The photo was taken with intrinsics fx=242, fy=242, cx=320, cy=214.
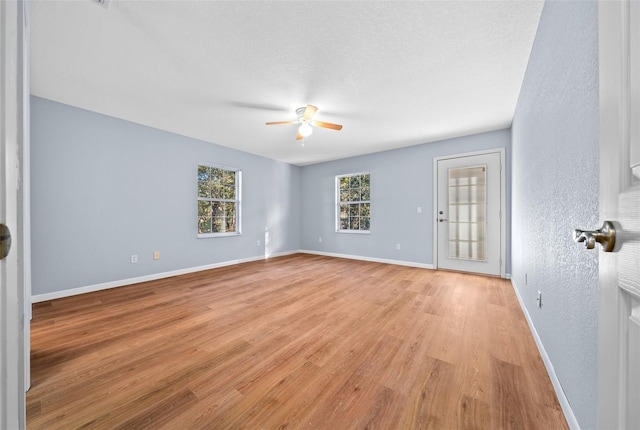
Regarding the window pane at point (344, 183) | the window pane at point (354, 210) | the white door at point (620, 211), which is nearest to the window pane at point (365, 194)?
the window pane at point (354, 210)

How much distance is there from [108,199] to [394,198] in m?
4.72

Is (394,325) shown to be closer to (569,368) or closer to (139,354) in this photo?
(569,368)

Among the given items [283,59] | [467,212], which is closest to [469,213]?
[467,212]

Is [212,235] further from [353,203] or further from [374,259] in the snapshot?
[374,259]

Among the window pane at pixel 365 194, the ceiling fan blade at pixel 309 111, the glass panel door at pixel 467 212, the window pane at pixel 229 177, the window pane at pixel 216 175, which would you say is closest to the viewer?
the ceiling fan blade at pixel 309 111

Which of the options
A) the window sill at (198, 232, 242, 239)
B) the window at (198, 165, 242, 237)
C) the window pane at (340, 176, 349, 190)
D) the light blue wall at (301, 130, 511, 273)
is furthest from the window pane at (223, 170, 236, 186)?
the window pane at (340, 176, 349, 190)

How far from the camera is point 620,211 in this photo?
480 millimetres

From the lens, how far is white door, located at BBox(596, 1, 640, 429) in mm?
435

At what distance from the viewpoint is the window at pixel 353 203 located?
5465 mm

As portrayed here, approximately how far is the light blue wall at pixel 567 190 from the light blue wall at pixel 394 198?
8.17ft

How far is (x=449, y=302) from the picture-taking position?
2.75 meters

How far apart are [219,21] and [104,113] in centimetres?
265

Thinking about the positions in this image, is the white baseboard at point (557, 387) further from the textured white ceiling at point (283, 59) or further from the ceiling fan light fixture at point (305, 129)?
the ceiling fan light fixture at point (305, 129)

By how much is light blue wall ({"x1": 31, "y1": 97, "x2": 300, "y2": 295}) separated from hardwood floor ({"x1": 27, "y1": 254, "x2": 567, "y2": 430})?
532 millimetres
